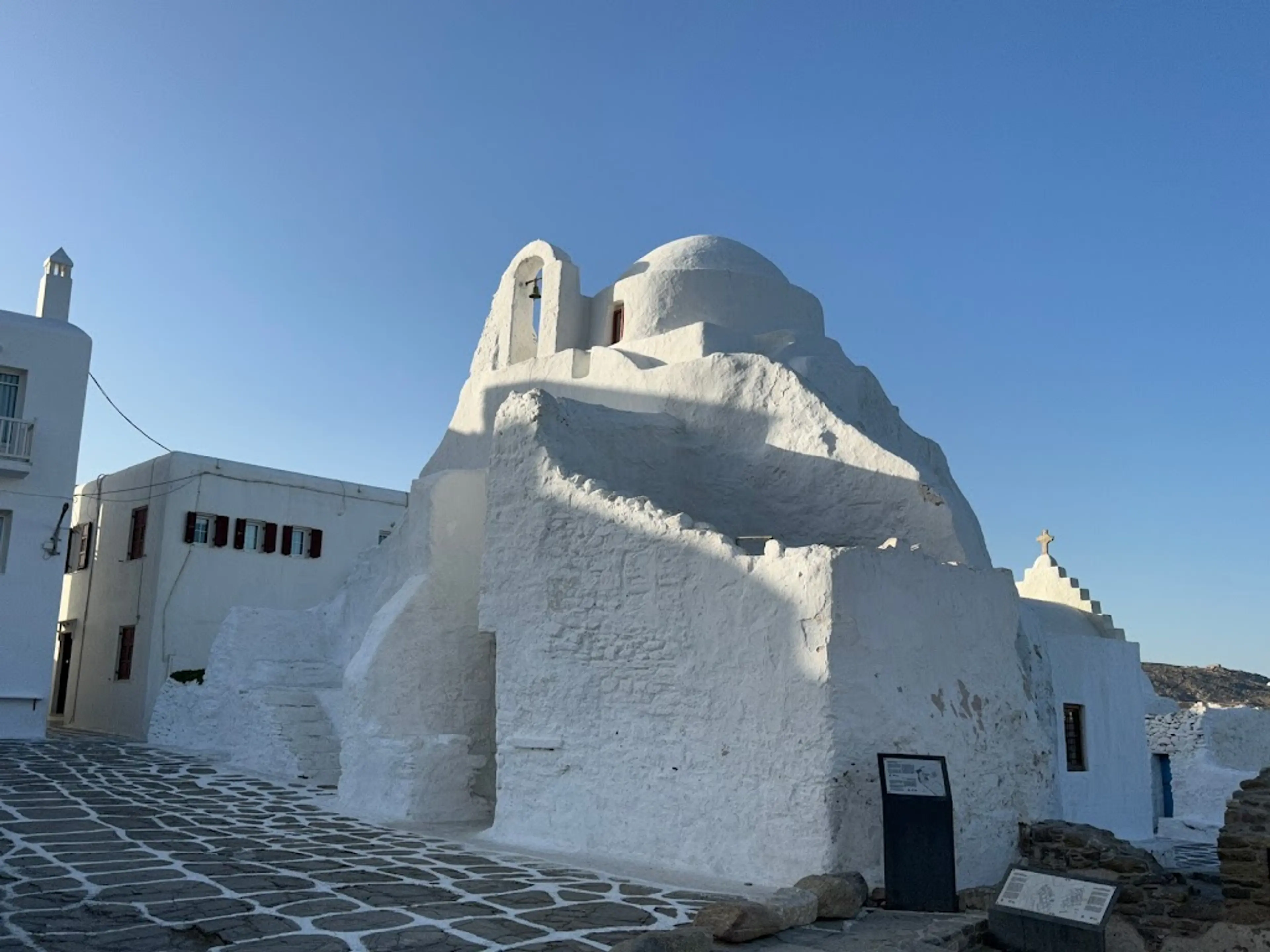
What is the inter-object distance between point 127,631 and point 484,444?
1060 cm

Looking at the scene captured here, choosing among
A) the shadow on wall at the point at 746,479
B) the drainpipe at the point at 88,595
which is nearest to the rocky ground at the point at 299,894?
the shadow on wall at the point at 746,479

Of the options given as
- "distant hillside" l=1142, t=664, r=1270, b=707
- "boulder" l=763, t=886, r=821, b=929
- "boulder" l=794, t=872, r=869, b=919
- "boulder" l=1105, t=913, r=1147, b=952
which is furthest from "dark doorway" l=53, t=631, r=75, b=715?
"distant hillside" l=1142, t=664, r=1270, b=707

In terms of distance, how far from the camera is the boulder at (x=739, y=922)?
6.12m

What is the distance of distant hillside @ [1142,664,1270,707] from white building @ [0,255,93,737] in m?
25.6

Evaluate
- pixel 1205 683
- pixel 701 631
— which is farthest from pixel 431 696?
pixel 1205 683

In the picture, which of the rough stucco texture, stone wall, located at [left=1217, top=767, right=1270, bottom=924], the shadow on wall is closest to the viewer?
stone wall, located at [left=1217, top=767, right=1270, bottom=924]

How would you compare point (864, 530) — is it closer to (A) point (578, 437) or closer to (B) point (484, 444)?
(A) point (578, 437)

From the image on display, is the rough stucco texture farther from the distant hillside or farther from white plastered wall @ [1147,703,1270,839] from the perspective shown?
the distant hillside

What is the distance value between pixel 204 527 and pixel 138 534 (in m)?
1.66

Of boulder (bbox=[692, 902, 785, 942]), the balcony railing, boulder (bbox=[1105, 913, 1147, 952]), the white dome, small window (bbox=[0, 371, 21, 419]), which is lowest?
boulder (bbox=[1105, 913, 1147, 952])

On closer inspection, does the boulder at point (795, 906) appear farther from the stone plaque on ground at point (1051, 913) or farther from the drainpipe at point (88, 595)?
the drainpipe at point (88, 595)

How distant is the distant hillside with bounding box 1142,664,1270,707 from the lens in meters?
27.9

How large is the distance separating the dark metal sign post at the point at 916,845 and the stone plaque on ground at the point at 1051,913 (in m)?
1.16

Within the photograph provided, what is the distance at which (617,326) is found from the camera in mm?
14477
